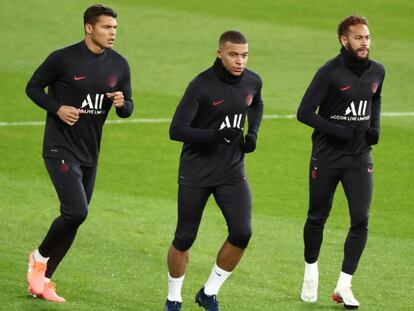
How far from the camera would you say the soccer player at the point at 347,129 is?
11.3 metres

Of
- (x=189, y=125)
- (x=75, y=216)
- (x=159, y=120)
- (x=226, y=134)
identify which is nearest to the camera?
(x=226, y=134)

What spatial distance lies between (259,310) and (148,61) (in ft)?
44.5

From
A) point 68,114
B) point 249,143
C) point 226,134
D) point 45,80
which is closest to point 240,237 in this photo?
point 249,143

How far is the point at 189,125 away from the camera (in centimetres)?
1051

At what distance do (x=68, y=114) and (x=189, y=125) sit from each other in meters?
1.05

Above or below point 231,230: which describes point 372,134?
above

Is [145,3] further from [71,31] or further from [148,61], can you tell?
[148,61]

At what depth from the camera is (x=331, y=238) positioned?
14.3m

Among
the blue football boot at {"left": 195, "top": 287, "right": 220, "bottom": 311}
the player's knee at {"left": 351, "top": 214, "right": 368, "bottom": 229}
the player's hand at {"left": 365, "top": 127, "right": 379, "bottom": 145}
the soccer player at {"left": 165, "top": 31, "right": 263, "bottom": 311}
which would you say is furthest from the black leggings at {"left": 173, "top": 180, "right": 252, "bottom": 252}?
the player's hand at {"left": 365, "top": 127, "right": 379, "bottom": 145}

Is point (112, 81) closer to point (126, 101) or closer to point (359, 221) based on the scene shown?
point (126, 101)

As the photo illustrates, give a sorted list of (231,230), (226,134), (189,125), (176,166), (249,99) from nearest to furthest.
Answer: (226,134) → (189,125) → (231,230) → (249,99) → (176,166)

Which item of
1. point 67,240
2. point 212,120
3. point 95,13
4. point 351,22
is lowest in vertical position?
point 67,240

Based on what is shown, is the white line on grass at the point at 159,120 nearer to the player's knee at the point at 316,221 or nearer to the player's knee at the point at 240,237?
the player's knee at the point at 316,221

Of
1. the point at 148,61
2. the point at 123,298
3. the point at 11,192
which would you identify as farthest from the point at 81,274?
the point at 148,61
